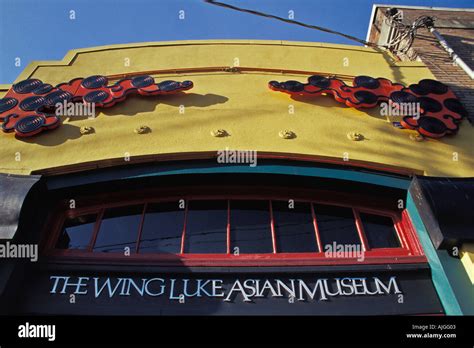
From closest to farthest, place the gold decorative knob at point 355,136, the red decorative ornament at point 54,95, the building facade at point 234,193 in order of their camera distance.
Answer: the building facade at point 234,193 < the gold decorative knob at point 355,136 < the red decorative ornament at point 54,95

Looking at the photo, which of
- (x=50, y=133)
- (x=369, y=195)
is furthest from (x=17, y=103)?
(x=369, y=195)

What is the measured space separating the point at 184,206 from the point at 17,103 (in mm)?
3332

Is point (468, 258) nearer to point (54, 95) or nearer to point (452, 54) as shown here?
point (452, 54)

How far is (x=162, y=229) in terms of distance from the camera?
608 cm

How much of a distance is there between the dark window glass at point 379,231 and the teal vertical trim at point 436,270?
1.08ft

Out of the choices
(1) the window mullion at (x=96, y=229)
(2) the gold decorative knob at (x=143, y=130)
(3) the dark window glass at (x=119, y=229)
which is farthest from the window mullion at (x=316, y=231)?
(1) the window mullion at (x=96, y=229)

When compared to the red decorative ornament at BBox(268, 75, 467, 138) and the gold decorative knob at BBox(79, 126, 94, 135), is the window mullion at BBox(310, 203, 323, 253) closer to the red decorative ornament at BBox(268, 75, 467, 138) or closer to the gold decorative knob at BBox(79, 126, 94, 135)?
the red decorative ornament at BBox(268, 75, 467, 138)

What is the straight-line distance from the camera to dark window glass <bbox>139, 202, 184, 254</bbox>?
579 cm

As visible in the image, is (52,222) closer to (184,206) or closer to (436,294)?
(184,206)

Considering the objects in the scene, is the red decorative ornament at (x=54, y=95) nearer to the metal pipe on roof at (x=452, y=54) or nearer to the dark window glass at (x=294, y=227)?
the dark window glass at (x=294, y=227)

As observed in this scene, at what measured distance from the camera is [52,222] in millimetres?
6105

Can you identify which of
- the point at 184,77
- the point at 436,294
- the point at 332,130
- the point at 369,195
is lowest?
the point at 436,294

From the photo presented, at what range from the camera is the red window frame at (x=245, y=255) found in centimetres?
544

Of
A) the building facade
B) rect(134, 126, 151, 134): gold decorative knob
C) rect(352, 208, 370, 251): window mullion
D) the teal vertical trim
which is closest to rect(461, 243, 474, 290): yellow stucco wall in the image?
the building facade
